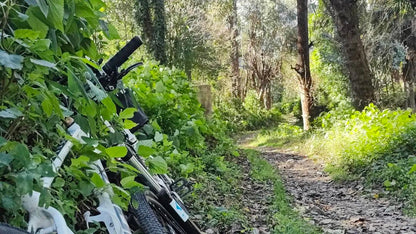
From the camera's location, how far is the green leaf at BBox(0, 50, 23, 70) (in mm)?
1070

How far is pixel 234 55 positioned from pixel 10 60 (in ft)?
82.1

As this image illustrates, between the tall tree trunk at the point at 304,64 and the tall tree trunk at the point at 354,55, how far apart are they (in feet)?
14.3

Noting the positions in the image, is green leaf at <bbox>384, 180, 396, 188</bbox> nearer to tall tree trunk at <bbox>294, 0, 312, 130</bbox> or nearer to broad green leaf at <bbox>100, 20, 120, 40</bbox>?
broad green leaf at <bbox>100, 20, 120, 40</bbox>

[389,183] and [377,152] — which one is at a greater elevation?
[377,152]

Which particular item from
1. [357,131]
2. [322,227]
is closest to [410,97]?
[357,131]

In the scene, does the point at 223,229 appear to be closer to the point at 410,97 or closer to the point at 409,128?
the point at 409,128

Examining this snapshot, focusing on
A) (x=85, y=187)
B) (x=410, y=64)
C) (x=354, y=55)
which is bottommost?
(x=85, y=187)

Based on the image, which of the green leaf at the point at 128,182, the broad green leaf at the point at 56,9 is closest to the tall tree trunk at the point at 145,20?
the green leaf at the point at 128,182

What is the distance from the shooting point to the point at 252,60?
24984mm

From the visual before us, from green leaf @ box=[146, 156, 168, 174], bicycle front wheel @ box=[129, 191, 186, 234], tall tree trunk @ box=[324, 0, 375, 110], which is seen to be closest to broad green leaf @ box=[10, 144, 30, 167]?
bicycle front wheel @ box=[129, 191, 186, 234]

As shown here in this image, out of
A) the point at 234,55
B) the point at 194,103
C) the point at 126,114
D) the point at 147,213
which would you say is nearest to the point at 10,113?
the point at 126,114

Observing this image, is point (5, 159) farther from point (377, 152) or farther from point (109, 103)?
point (377, 152)

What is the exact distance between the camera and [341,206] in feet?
17.8

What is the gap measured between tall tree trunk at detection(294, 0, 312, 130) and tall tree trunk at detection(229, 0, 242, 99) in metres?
10.8
